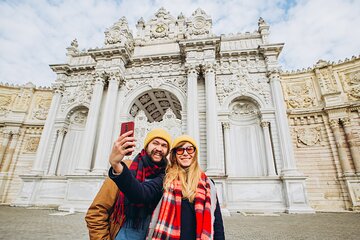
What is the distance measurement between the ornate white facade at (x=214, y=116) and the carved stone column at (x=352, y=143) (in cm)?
6

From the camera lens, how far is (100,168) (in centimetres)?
1034

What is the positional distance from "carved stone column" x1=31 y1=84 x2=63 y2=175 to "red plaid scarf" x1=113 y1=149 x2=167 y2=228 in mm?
13048

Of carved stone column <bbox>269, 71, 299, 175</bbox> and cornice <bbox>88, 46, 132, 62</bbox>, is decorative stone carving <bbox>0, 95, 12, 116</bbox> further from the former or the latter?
carved stone column <bbox>269, 71, 299, 175</bbox>

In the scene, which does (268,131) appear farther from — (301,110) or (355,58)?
(355,58)

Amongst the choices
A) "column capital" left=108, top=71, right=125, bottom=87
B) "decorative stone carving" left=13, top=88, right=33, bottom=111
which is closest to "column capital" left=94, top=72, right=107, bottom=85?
"column capital" left=108, top=71, right=125, bottom=87

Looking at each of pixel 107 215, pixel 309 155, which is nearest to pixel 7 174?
pixel 107 215

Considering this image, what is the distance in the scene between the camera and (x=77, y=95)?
45.3ft

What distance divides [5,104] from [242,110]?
66.7 ft

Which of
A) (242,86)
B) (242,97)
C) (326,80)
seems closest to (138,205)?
(242,97)

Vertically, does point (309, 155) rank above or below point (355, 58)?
below

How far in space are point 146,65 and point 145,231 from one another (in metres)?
13.1

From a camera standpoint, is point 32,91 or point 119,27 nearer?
point 119,27

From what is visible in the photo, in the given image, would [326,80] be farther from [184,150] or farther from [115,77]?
[184,150]

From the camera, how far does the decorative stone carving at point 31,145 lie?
1601cm
